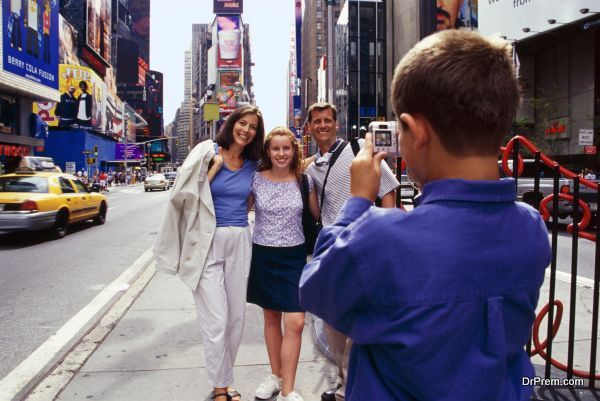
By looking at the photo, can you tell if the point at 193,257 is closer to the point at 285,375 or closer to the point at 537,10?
the point at 285,375

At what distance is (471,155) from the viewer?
1106mm

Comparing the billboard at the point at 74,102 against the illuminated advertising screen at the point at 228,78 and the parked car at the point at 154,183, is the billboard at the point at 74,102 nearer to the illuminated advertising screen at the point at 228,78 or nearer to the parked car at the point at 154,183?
the parked car at the point at 154,183

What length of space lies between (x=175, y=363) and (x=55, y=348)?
1.19 metres

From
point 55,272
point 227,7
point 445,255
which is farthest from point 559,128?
point 227,7

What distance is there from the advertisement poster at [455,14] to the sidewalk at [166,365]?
51.9 m

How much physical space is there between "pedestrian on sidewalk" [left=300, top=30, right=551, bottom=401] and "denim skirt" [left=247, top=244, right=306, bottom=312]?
2.13 m

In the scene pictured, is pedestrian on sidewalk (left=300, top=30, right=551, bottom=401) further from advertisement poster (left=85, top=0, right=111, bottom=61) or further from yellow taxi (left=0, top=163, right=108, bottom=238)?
advertisement poster (left=85, top=0, right=111, bottom=61)

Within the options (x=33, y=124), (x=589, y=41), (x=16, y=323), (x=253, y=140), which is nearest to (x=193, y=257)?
(x=253, y=140)

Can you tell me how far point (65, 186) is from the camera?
12.7 m

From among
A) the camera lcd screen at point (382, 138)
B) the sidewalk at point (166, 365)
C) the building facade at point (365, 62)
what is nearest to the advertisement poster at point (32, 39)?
the sidewalk at point (166, 365)

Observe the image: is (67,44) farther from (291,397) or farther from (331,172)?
(291,397)

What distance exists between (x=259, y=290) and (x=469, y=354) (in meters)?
2.45

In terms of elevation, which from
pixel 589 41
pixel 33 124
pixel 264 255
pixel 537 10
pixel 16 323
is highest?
pixel 537 10

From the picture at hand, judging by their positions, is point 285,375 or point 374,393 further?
point 285,375
